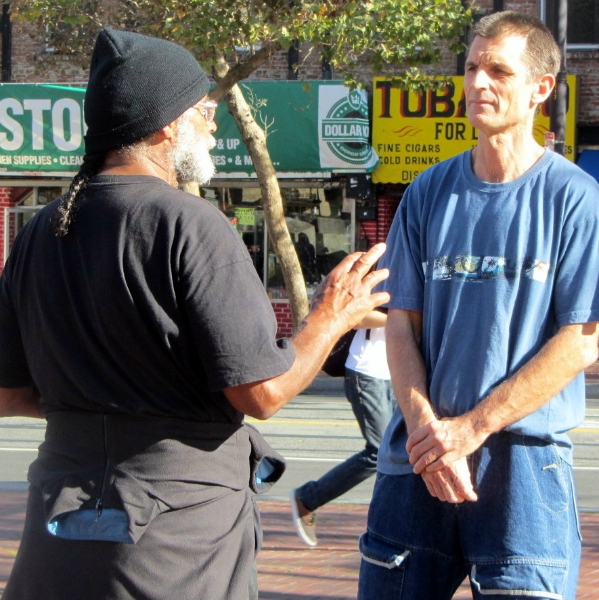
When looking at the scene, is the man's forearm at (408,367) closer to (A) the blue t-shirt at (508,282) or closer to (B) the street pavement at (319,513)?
(A) the blue t-shirt at (508,282)

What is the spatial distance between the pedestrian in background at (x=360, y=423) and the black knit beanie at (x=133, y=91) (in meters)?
3.35

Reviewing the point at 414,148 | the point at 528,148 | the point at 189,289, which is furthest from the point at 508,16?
the point at 414,148

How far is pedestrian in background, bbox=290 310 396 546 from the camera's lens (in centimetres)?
547

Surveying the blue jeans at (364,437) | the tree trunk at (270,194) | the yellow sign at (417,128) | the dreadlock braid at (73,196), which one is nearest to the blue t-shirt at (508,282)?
the dreadlock braid at (73,196)

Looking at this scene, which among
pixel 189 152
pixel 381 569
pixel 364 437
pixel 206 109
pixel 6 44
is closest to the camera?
pixel 189 152

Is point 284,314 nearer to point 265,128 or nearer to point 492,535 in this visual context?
point 265,128

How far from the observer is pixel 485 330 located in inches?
100

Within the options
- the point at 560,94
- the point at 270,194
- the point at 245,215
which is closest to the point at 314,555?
the point at 270,194

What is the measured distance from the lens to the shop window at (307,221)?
1708 centimetres

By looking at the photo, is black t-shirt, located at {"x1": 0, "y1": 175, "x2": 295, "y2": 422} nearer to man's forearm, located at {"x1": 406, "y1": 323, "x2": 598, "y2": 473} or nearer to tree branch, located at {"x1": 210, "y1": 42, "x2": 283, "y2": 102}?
man's forearm, located at {"x1": 406, "y1": 323, "x2": 598, "y2": 473}

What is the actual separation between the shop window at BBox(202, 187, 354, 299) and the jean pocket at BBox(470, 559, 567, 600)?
47.6 ft

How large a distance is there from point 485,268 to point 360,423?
317 cm

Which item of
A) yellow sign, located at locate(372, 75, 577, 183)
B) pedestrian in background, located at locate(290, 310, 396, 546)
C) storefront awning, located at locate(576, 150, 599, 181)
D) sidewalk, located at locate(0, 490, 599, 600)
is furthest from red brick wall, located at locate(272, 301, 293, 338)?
pedestrian in background, located at locate(290, 310, 396, 546)

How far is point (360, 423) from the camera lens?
5.64m
